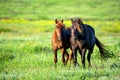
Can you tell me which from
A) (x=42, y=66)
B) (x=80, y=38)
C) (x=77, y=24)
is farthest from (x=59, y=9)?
(x=77, y=24)

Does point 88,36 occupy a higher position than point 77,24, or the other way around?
point 77,24

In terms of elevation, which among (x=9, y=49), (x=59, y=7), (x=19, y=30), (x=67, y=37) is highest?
(x=67, y=37)

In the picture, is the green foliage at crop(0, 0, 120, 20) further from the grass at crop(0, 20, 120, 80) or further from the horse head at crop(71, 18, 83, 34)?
the horse head at crop(71, 18, 83, 34)

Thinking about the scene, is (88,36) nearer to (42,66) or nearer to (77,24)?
(77,24)

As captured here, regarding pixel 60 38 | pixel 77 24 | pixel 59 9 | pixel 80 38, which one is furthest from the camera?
pixel 59 9

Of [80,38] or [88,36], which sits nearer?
[80,38]

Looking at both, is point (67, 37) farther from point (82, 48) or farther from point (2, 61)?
point (2, 61)

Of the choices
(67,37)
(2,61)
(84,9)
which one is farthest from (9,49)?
(84,9)

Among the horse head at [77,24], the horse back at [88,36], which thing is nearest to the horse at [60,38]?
the horse back at [88,36]

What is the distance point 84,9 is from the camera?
74875 mm

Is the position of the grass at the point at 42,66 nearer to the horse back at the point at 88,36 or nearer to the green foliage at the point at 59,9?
the horse back at the point at 88,36

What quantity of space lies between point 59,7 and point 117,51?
190ft

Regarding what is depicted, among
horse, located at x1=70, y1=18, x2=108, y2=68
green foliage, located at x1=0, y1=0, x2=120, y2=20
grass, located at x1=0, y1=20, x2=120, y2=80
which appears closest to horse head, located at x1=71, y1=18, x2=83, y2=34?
horse, located at x1=70, y1=18, x2=108, y2=68

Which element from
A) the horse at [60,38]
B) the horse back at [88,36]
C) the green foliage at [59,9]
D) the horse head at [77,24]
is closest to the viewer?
the horse head at [77,24]
